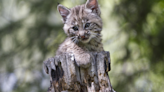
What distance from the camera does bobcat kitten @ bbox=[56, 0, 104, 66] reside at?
3.15 m

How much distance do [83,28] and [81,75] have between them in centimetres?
85

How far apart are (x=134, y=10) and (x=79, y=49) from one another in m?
3.02

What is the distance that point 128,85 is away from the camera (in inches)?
213

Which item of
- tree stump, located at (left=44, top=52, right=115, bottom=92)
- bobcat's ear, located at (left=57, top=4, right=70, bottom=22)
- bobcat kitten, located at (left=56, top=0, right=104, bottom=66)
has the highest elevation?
bobcat's ear, located at (left=57, top=4, right=70, bottom=22)

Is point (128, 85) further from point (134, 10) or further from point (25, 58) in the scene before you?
point (25, 58)

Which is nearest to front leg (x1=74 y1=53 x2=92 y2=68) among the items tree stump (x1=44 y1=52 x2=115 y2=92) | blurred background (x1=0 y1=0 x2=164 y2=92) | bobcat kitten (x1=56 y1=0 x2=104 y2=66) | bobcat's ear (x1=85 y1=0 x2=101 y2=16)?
tree stump (x1=44 y1=52 x2=115 y2=92)

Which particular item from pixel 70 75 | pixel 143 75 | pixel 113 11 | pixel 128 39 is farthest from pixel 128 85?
pixel 70 75

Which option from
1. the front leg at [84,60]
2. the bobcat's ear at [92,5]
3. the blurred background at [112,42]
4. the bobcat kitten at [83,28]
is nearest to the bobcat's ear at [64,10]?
the bobcat kitten at [83,28]

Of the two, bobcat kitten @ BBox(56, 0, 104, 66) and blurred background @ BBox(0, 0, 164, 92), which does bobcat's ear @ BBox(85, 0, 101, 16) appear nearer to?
bobcat kitten @ BBox(56, 0, 104, 66)

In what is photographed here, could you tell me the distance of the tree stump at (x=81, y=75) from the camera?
2635 mm

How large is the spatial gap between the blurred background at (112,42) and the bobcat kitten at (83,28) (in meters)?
2.02

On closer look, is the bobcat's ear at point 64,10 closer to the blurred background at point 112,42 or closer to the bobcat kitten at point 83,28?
the bobcat kitten at point 83,28

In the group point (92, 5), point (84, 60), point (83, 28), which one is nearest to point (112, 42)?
point (92, 5)

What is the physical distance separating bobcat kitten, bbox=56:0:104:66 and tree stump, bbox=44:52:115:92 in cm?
36
